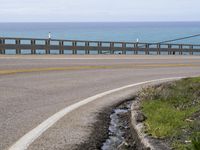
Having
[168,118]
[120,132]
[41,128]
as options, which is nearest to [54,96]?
[41,128]

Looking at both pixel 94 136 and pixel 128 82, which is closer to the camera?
pixel 94 136

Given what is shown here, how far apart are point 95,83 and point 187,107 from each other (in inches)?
240

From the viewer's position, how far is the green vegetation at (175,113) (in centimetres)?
721

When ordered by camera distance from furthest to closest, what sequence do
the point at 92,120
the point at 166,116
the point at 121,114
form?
the point at 121,114 < the point at 92,120 < the point at 166,116

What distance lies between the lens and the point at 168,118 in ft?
28.4

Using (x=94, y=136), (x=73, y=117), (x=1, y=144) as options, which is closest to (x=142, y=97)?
(x=73, y=117)

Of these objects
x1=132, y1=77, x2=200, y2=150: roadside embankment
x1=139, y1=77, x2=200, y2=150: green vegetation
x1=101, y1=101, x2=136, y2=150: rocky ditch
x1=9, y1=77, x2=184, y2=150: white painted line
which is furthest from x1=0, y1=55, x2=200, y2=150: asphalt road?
x1=139, y1=77, x2=200, y2=150: green vegetation

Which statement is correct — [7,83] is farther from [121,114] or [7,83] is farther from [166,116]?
[166,116]

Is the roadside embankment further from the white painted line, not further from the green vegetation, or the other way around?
the white painted line

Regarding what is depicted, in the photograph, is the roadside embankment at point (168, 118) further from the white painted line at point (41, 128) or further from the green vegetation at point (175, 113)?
the white painted line at point (41, 128)

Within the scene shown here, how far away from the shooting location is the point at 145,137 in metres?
7.44

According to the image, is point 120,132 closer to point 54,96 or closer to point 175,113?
point 175,113

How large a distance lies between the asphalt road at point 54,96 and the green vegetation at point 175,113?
103cm

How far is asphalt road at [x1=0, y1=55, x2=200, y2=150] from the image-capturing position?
26.3ft
